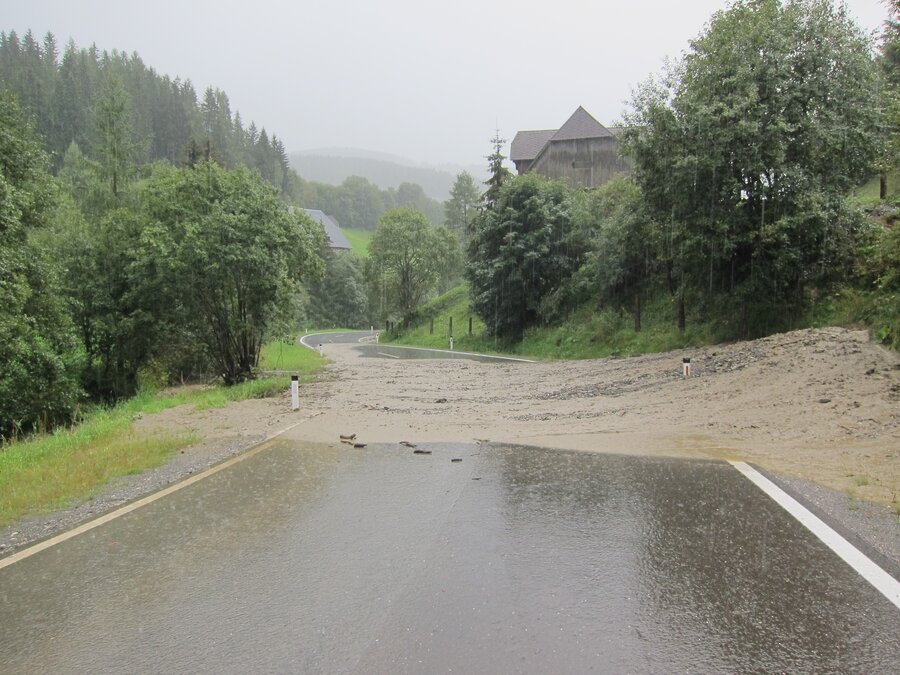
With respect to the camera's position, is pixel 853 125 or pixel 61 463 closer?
pixel 61 463

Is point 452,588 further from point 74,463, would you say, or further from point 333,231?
point 333,231

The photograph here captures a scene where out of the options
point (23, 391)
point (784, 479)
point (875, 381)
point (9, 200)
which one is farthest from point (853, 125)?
point (23, 391)

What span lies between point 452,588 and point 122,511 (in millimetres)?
3939

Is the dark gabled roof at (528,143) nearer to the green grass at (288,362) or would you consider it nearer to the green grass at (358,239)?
the green grass at (288,362)

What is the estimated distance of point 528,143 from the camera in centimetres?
6594

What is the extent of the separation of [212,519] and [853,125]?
68.0ft

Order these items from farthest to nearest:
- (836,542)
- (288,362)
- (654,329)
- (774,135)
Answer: (288,362) → (654,329) → (774,135) → (836,542)

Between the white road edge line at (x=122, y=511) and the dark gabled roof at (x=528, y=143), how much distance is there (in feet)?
195

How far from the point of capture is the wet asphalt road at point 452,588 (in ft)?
11.2

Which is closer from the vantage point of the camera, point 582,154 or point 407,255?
point 582,154

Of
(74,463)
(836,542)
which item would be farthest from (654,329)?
(74,463)

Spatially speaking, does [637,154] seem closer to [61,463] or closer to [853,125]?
[853,125]

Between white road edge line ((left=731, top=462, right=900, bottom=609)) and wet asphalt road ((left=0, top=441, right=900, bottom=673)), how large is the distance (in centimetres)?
10

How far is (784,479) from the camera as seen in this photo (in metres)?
6.91
